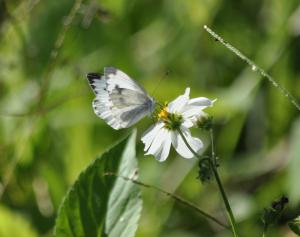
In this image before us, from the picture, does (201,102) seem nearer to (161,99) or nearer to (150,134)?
(150,134)

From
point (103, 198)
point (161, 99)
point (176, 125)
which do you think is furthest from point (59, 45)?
point (161, 99)

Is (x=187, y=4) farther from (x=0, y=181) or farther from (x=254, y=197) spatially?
(x=0, y=181)

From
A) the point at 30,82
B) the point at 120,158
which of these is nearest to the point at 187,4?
the point at 30,82

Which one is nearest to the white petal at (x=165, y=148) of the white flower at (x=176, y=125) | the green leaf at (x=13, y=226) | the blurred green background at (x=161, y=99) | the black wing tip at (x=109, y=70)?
the white flower at (x=176, y=125)

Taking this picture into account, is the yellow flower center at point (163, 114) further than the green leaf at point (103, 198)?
No

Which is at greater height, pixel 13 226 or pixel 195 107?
pixel 195 107

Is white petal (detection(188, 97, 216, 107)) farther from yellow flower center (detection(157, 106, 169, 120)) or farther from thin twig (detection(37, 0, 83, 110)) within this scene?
thin twig (detection(37, 0, 83, 110))

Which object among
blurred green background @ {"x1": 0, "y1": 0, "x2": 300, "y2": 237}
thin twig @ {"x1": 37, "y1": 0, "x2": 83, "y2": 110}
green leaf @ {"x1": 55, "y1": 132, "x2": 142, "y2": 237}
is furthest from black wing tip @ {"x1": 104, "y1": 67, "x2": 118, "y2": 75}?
blurred green background @ {"x1": 0, "y1": 0, "x2": 300, "y2": 237}

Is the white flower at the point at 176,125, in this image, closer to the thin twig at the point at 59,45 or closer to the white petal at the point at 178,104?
the white petal at the point at 178,104
